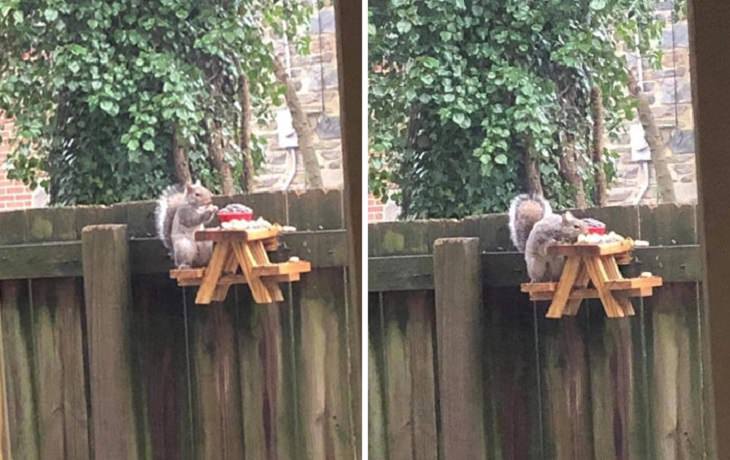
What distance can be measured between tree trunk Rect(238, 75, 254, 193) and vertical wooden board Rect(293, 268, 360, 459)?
22cm

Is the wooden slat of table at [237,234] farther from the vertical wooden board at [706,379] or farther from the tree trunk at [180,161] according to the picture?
the vertical wooden board at [706,379]

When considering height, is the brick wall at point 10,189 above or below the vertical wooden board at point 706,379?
above

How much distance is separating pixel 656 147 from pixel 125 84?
0.99 meters

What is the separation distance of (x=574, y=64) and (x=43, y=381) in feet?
3.87

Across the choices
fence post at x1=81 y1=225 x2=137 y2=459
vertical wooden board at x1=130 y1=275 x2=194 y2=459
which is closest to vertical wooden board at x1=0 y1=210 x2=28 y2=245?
fence post at x1=81 y1=225 x2=137 y2=459

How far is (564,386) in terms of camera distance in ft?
6.07

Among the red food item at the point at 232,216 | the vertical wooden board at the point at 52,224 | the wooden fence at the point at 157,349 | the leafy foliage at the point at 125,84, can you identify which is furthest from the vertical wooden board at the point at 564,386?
the vertical wooden board at the point at 52,224

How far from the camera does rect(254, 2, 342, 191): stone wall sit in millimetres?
1831

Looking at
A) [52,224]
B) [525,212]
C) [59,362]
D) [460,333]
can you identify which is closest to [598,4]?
[525,212]

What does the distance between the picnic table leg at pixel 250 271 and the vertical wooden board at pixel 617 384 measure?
1.98 ft

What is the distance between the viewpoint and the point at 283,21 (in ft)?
6.02

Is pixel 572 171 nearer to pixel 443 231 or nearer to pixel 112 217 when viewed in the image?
pixel 443 231

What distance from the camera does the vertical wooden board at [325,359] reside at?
6.09ft

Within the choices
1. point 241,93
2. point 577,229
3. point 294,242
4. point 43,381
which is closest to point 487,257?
point 577,229
